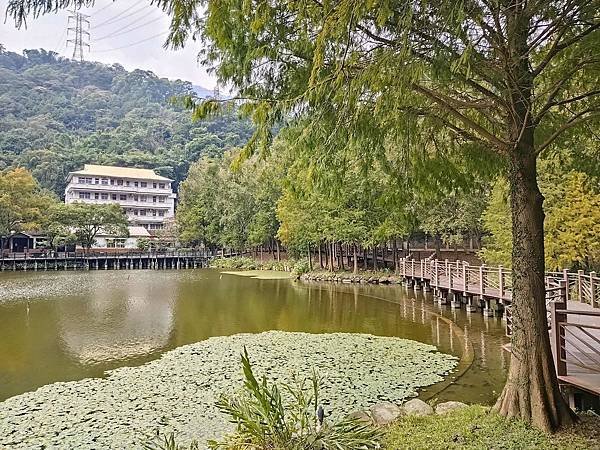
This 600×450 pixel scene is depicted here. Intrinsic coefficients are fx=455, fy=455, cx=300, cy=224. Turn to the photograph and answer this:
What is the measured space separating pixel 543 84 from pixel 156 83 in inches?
4991

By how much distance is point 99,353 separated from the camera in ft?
31.2

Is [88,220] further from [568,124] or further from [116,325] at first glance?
[568,124]

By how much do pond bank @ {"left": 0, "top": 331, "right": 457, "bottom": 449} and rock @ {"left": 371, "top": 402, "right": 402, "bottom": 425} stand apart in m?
0.88

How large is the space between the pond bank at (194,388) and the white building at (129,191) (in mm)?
46980

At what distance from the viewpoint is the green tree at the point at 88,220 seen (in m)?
38.2

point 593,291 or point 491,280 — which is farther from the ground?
point 593,291

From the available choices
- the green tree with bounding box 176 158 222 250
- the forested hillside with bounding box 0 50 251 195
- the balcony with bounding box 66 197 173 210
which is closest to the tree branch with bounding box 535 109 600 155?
the green tree with bounding box 176 158 222 250

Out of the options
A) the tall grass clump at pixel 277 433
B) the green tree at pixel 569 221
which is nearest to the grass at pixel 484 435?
the tall grass clump at pixel 277 433

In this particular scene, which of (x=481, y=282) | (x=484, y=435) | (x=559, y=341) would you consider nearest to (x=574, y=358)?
(x=559, y=341)

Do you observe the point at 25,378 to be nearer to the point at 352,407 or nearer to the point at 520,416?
the point at 352,407

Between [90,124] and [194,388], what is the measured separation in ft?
303

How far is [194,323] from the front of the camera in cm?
1293

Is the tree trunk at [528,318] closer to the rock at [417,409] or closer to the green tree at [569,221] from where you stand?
the rock at [417,409]

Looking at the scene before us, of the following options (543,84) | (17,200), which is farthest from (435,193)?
(17,200)
